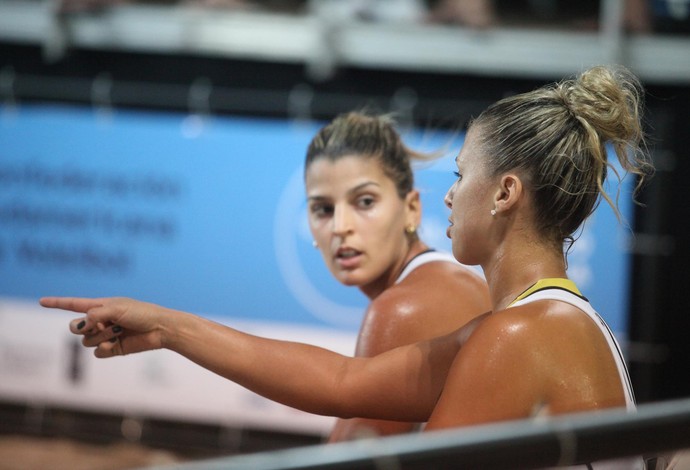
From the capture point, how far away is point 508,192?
5.16 ft

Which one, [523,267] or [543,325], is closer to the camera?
[543,325]

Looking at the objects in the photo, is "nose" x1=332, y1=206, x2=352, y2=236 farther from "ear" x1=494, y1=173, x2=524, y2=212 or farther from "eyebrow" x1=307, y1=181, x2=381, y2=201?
"ear" x1=494, y1=173, x2=524, y2=212

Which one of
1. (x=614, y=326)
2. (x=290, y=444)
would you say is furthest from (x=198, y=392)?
(x=614, y=326)

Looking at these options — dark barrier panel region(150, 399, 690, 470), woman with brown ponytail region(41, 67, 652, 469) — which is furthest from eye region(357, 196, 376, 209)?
dark barrier panel region(150, 399, 690, 470)

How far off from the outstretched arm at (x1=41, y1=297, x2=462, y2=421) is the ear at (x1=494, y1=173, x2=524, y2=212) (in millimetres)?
258

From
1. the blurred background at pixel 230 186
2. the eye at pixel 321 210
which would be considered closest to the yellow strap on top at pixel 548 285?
the eye at pixel 321 210

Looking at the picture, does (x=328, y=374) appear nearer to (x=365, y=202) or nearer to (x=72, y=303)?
(x=72, y=303)

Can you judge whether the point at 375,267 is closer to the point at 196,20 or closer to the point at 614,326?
the point at 614,326

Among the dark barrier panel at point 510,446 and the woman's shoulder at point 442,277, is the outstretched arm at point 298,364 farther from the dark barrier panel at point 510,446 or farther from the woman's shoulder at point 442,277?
the dark barrier panel at point 510,446

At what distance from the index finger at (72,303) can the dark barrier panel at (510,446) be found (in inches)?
29.4

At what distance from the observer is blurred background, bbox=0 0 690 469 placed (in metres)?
4.81

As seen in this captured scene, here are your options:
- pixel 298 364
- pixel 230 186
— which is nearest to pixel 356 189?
pixel 298 364

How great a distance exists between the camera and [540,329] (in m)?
1.42

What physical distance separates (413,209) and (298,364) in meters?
0.93
